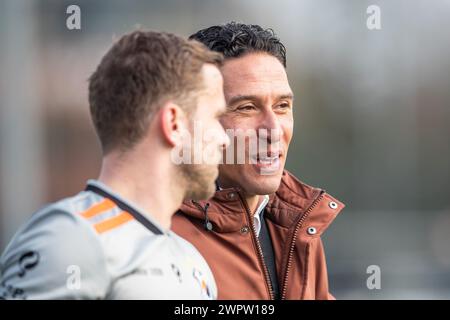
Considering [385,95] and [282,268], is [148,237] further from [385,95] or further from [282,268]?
[385,95]

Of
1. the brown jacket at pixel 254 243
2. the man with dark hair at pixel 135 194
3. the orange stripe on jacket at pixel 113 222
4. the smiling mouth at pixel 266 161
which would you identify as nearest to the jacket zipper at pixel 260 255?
the brown jacket at pixel 254 243

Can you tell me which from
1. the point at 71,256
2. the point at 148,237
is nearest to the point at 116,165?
the point at 148,237

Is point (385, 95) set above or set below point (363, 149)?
above

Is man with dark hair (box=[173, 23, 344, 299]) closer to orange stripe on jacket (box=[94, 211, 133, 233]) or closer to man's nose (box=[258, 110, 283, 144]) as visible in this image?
man's nose (box=[258, 110, 283, 144])

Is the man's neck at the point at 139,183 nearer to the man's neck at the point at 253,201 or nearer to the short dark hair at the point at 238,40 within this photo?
the man's neck at the point at 253,201

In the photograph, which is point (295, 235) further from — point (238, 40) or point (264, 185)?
point (238, 40)

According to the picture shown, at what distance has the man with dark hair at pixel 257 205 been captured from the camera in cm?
216

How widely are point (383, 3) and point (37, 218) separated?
4.87 meters

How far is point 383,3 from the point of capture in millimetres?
5973

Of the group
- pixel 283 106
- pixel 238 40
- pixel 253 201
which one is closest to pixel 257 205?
pixel 253 201

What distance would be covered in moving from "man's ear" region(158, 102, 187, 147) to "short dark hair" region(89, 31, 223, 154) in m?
0.02

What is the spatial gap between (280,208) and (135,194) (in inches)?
28.3

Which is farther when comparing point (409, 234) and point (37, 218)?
point (409, 234)

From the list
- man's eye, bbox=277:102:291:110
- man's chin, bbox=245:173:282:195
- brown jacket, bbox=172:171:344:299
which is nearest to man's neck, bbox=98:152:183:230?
brown jacket, bbox=172:171:344:299
